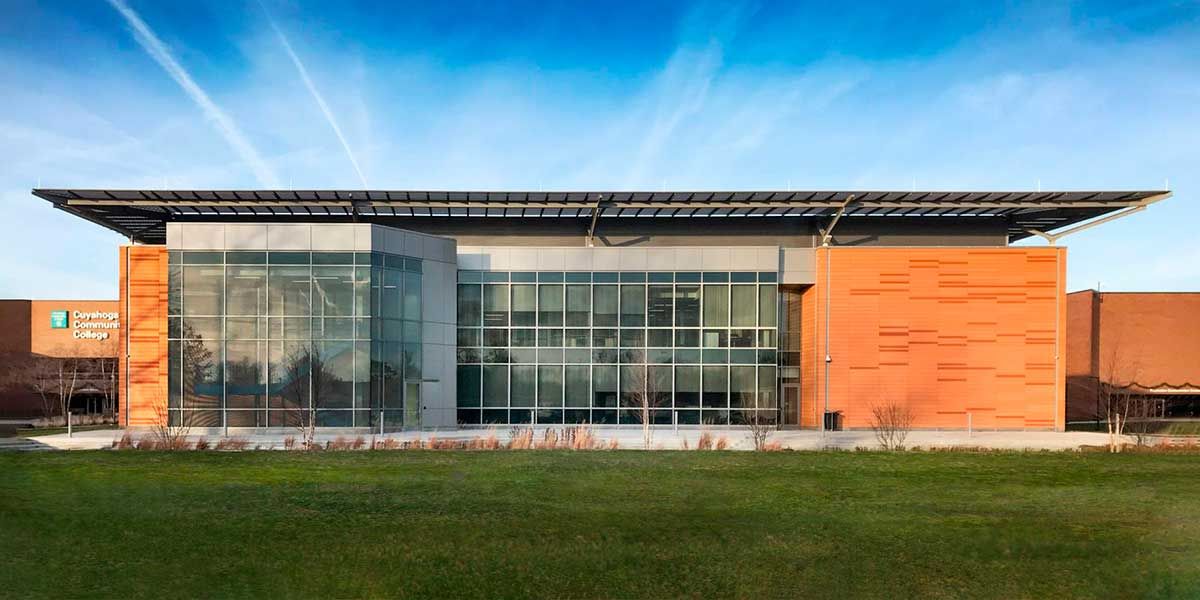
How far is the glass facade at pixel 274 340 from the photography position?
3500 cm

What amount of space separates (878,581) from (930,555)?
1554 mm

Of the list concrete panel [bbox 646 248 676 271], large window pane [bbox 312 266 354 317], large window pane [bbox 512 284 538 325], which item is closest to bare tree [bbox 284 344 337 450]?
large window pane [bbox 312 266 354 317]

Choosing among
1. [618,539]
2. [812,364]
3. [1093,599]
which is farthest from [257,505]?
[812,364]

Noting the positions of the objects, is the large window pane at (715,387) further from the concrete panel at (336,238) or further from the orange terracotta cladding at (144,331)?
the orange terracotta cladding at (144,331)

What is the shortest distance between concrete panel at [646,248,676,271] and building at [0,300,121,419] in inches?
1321

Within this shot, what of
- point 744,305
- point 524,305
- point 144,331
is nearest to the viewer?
point 144,331

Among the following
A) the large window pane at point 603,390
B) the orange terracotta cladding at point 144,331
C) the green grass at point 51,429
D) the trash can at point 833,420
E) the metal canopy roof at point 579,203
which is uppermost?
the metal canopy roof at point 579,203

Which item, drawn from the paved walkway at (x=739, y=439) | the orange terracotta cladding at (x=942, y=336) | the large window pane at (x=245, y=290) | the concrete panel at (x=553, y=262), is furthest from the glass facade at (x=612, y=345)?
the large window pane at (x=245, y=290)

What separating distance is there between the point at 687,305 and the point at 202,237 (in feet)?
69.3

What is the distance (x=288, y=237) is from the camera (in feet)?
117

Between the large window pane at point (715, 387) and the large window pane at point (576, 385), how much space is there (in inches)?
217

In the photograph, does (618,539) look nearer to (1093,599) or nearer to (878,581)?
(878,581)

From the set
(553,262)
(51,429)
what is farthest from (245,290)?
(553,262)

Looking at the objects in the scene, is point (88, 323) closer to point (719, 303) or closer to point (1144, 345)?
point (719, 303)
